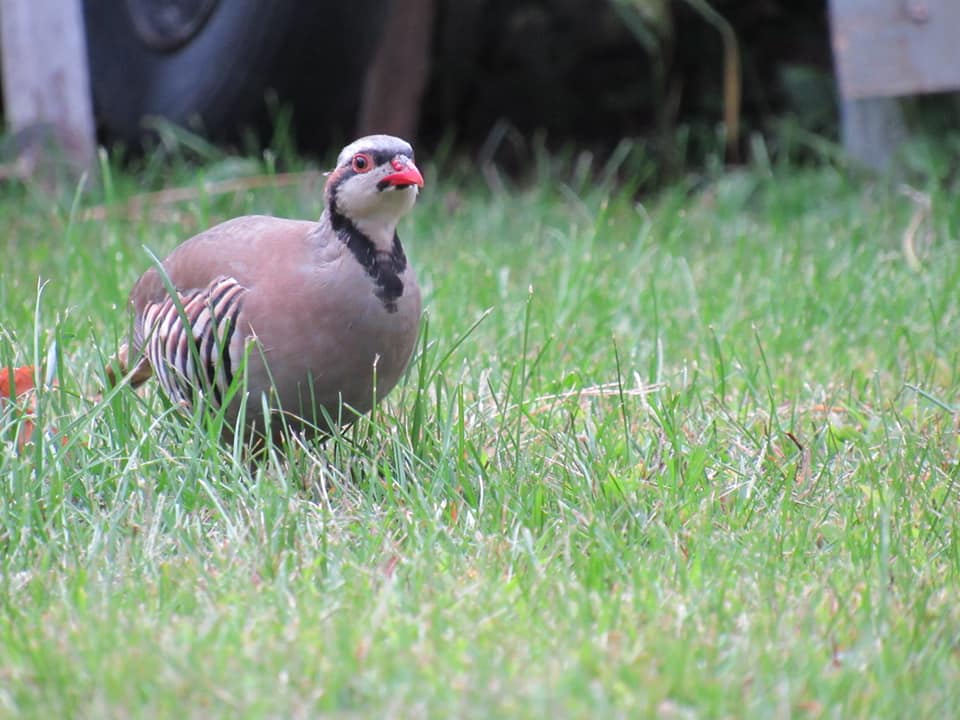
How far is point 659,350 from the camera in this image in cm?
363

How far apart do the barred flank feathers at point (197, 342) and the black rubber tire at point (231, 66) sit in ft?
9.48

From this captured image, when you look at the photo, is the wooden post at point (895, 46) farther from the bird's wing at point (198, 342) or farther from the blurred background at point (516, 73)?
the bird's wing at point (198, 342)

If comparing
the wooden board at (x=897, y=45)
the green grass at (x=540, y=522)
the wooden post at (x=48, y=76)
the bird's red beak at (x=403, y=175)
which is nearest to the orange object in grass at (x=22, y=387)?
the green grass at (x=540, y=522)

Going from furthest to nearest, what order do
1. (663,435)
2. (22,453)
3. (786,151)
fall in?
(786,151) < (663,435) < (22,453)

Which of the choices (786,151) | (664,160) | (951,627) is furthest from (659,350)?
(664,160)

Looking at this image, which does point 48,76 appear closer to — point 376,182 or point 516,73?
point 516,73

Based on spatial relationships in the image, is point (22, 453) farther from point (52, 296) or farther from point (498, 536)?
point (52, 296)

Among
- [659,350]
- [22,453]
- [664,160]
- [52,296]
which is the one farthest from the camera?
[664,160]

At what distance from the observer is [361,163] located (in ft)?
9.47

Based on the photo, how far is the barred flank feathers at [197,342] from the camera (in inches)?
114

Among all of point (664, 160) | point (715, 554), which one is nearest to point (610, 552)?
point (715, 554)

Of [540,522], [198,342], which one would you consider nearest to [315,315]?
[198,342]

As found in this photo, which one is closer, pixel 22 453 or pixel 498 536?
pixel 498 536

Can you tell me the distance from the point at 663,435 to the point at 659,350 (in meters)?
0.51
